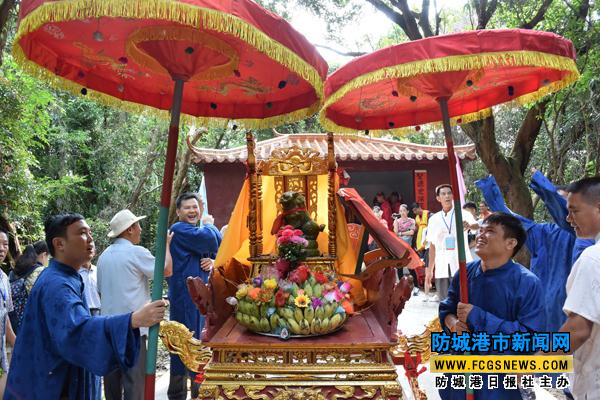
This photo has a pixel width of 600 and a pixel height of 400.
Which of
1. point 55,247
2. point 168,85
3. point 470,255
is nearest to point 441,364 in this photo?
point 55,247

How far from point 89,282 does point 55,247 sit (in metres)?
1.58

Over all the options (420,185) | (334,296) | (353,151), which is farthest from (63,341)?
(420,185)

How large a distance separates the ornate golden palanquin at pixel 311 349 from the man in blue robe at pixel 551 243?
0.87m

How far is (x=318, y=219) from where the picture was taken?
5.05 metres

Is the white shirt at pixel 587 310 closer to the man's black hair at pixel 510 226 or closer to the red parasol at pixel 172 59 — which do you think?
the man's black hair at pixel 510 226

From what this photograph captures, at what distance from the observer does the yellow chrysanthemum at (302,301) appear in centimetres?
351

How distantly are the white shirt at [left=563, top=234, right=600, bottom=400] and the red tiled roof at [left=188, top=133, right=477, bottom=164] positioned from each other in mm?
8024

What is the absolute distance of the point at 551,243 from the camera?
3.99 metres

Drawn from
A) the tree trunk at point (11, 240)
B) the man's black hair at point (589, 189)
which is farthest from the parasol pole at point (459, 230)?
the tree trunk at point (11, 240)

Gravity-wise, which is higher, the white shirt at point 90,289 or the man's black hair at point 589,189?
the man's black hair at point 589,189

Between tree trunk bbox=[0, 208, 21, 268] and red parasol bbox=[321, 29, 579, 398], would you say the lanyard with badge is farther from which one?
tree trunk bbox=[0, 208, 21, 268]

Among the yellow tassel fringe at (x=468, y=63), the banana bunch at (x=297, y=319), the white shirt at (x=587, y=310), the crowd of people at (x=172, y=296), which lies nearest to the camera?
the white shirt at (x=587, y=310)

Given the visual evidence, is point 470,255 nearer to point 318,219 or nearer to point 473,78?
point 318,219

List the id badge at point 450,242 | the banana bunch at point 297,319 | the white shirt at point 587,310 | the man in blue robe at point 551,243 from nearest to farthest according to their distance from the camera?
the white shirt at point 587,310 < the banana bunch at point 297,319 < the man in blue robe at point 551,243 < the id badge at point 450,242
